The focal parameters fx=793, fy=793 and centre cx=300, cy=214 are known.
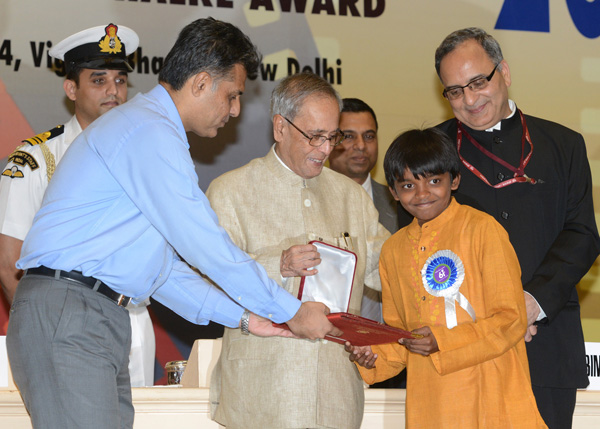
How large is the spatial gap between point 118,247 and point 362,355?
100 cm

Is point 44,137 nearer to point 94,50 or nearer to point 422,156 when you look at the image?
point 94,50

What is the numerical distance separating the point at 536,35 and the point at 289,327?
13.8 ft

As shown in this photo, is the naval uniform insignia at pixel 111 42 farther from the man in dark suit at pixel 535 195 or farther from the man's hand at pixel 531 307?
the man's hand at pixel 531 307

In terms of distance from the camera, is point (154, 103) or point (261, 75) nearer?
point (154, 103)

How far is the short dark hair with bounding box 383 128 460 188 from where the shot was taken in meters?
2.92

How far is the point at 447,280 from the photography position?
2.76m

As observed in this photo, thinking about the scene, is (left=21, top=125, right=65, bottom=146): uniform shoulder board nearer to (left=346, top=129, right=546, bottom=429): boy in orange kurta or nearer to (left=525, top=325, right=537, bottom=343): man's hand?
(left=346, top=129, right=546, bottom=429): boy in orange kurta

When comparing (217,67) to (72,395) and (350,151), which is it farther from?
(350,151)

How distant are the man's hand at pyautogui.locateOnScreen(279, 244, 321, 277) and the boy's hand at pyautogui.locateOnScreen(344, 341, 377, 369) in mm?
300

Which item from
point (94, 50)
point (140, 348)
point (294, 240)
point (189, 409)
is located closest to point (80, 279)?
point (294, 240)

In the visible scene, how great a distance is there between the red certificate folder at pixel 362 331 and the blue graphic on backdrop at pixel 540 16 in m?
3.93

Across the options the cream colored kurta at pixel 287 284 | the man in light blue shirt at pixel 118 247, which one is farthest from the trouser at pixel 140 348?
the man in light blue shirt at pixel 118 247

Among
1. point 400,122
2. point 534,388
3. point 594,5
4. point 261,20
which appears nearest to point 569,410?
point 534,388

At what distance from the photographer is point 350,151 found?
15.2 ft
